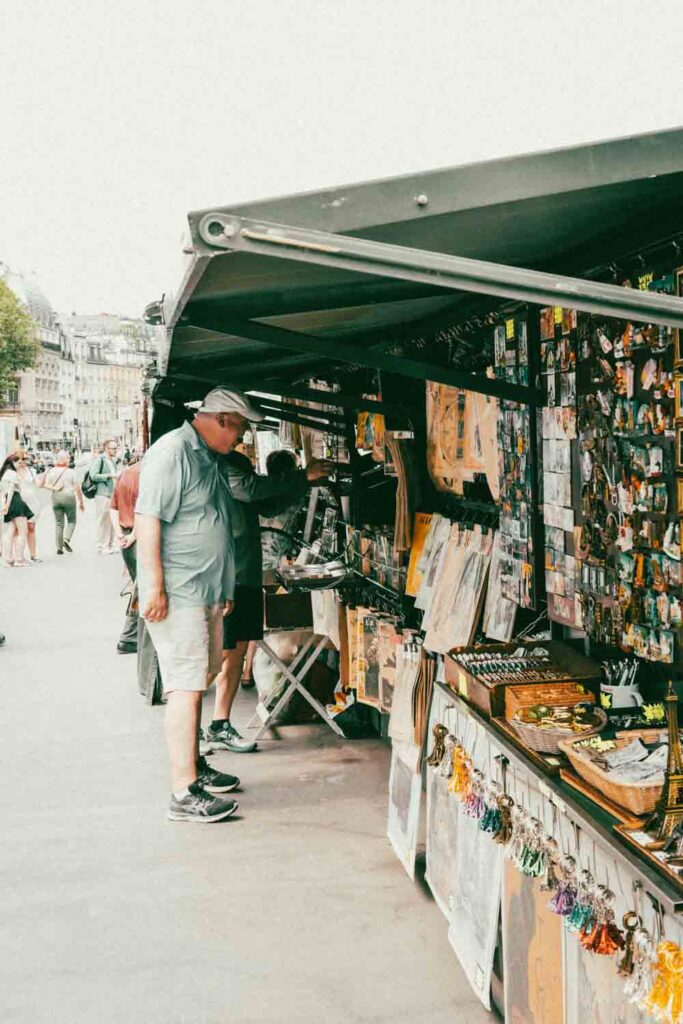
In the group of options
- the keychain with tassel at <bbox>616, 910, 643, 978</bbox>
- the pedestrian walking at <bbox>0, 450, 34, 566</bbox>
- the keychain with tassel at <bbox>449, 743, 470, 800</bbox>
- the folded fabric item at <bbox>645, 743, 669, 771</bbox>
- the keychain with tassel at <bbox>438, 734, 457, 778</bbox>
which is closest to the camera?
the keychain with tassel at <bbox>616, 910, 643, 978</bbox>

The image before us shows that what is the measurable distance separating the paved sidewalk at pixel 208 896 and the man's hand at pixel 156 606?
3.37 feet

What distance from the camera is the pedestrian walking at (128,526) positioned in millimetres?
8898

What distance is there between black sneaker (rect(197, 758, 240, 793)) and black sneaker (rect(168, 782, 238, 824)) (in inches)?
10.2

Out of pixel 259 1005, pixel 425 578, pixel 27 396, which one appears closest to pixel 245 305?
pixel 425 578

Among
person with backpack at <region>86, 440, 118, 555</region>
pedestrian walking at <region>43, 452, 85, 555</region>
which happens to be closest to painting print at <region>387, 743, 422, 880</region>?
pedestrian walking at <region>43, 452, 85, 555</region>

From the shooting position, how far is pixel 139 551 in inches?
189

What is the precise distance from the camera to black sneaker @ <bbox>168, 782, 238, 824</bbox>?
4.98m

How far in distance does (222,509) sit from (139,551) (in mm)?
460

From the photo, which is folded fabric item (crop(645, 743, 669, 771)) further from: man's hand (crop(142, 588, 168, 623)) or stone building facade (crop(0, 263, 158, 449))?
stone building facade (crop(0, 263, 158, 449))

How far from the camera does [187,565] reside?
4.86 meters

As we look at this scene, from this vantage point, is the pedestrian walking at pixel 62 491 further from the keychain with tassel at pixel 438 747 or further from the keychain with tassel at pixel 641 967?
the keychain with tassel at pixel 641 967

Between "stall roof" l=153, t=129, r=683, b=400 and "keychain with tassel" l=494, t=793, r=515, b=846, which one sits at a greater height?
"stall roof" l=153, t=129, r=683, b=400

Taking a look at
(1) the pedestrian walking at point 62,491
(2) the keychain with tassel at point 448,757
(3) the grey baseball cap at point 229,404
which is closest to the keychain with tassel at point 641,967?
(2) the keychain with tassel at point 448,757

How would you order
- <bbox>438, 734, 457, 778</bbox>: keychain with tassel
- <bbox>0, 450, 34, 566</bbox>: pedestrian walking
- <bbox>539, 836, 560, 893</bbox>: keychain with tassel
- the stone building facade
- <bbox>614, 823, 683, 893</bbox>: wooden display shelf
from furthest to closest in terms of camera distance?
the stone building facade < <bbox>0, 450, 34, 566</bbox>: pedestrian walking < <bbox>438, 734, 457, 778</bbox>: keychain with tassel < <bbox>539, 836, 560, 893</bbox>: keychain with tassel < <bbox>614, 823, 683, 893</bbox>: wooden display shelf
